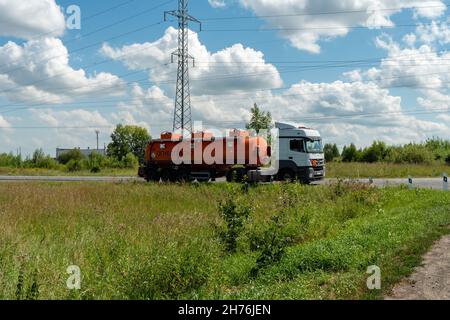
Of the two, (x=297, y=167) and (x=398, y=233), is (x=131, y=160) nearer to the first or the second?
(x=297, y=167)

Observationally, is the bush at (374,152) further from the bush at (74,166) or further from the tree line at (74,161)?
the bush at (74,166)

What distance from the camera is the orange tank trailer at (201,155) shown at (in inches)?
981

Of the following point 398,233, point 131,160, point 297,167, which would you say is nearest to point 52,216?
point 398,233

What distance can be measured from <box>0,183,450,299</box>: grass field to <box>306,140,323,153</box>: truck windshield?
1041 cm

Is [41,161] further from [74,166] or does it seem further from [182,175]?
[182,175]

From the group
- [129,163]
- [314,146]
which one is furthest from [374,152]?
[314,146]

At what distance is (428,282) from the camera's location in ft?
19.5

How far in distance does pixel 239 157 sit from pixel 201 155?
8.50 feet

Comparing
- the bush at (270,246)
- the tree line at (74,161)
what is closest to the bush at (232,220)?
the bush at (270,246)

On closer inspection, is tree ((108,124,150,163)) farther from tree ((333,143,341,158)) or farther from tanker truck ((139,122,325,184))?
tanker truck ((139,122,325,184))

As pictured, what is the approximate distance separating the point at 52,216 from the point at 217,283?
261 inches

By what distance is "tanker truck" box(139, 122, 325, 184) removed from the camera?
23750mm

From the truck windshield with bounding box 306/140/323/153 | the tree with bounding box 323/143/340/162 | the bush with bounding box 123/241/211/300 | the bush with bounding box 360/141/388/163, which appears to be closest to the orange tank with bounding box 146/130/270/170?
the truck windshield with bounding box 306/140/323/153
